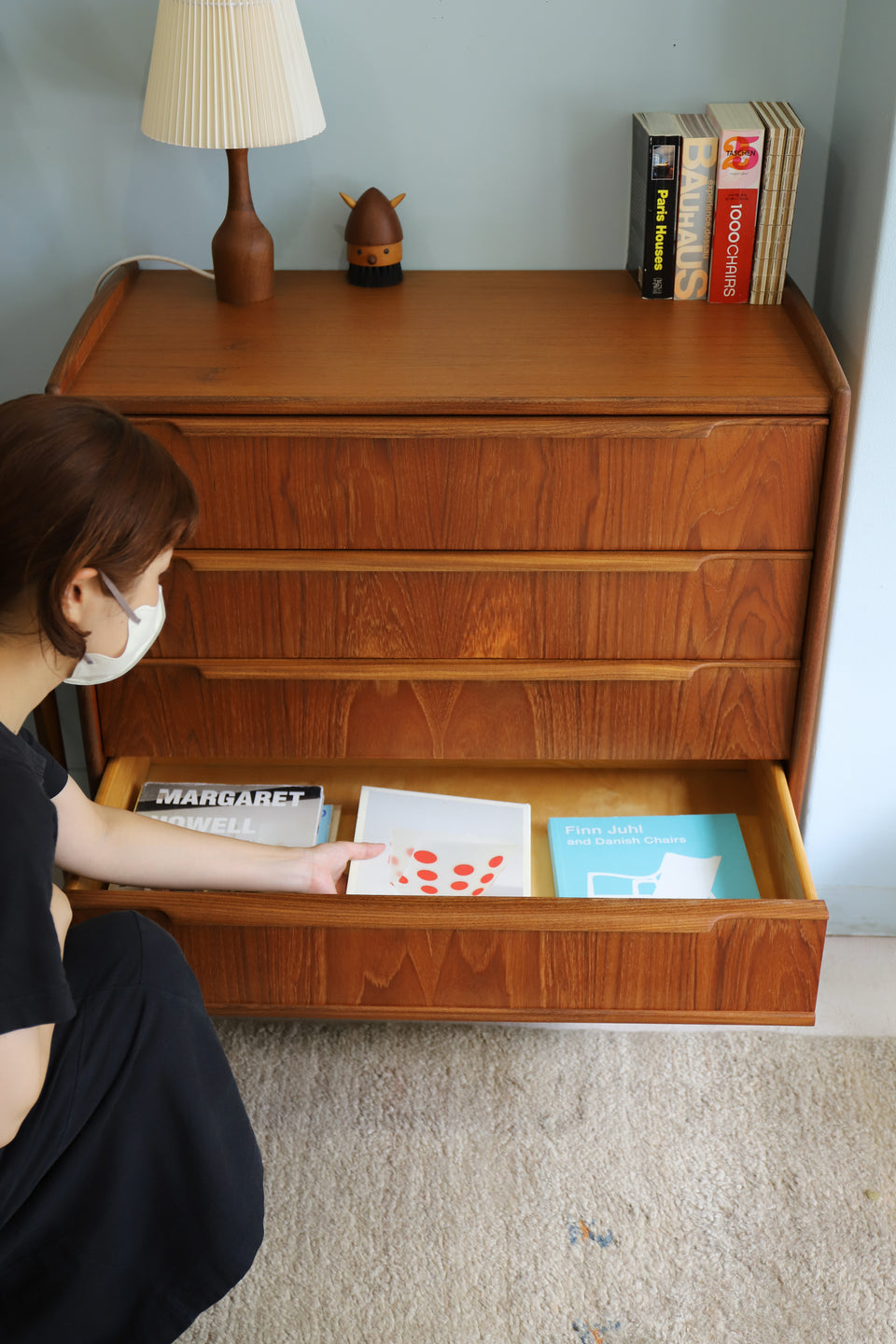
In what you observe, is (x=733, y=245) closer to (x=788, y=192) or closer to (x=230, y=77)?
(x=788, y=192)

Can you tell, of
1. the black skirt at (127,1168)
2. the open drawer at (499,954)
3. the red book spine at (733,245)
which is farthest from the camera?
the red book spine at (733,245)

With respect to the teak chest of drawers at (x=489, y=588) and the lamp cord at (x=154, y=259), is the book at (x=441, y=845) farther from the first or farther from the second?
the lamp cord at (x=154, y=259)

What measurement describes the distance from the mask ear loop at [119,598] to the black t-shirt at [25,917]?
16cm

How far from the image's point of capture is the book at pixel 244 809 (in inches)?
58.6

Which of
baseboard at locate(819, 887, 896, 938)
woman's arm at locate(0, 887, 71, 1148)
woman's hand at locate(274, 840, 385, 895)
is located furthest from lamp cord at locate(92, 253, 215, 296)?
baseboard at locate(819, 887, 896, 938)

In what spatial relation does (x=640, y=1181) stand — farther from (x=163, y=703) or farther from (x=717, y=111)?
(x=717, y=111)

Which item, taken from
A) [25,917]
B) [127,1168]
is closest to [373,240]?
[25,917]

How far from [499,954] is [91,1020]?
0.43 m

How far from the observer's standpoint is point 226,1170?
1122 millimetres

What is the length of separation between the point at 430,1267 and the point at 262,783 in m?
0.64

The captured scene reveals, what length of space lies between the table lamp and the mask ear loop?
598mm

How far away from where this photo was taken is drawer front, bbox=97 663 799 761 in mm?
1431

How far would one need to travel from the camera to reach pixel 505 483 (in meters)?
1.31

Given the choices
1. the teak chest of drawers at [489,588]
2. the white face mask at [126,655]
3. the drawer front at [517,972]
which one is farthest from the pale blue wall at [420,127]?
the drawer front at [517,972]
